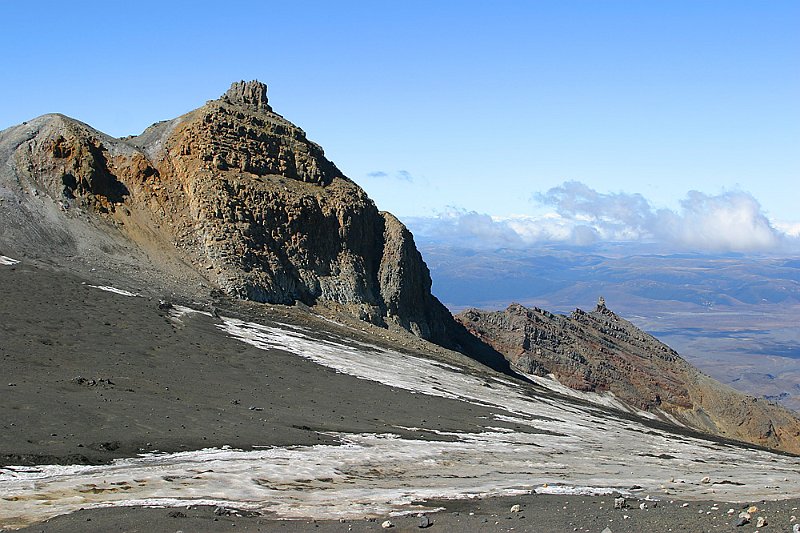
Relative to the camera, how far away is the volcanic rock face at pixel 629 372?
88.4 metres

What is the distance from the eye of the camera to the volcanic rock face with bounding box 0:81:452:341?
6306 centimetres

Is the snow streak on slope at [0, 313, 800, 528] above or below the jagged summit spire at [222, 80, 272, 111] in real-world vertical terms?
below

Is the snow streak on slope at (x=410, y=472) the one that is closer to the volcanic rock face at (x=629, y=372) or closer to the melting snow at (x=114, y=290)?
the melting snow at (x=114, y=290)

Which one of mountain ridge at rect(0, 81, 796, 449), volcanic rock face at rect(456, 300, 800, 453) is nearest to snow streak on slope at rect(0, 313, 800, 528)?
mountain ridge at rect(0, 81, 796, 449)

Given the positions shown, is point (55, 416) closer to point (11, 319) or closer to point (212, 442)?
point (212, 442)

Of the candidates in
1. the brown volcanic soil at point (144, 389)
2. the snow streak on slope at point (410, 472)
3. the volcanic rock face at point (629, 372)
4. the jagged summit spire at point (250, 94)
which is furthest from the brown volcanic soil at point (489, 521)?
the volcanic rock face at point (629, 372)

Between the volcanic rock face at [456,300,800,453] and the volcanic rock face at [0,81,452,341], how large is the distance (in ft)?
76.7

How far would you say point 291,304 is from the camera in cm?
6619

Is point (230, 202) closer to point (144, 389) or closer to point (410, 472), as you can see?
point (144, 389)

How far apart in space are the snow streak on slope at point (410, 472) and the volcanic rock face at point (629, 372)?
4629 cm

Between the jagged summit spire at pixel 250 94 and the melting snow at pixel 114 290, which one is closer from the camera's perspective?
the melting snow at pixel 114 290

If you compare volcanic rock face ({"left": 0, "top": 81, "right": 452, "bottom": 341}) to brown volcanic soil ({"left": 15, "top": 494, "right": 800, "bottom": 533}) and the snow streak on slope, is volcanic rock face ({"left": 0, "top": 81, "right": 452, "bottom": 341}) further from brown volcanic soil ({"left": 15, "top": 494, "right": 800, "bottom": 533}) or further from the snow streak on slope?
brown volcanic soil ({"left": 15, "top": 494, "right": 800, "bottom": 533})

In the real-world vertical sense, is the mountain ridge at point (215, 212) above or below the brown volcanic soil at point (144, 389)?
above

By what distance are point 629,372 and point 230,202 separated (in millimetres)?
54687
